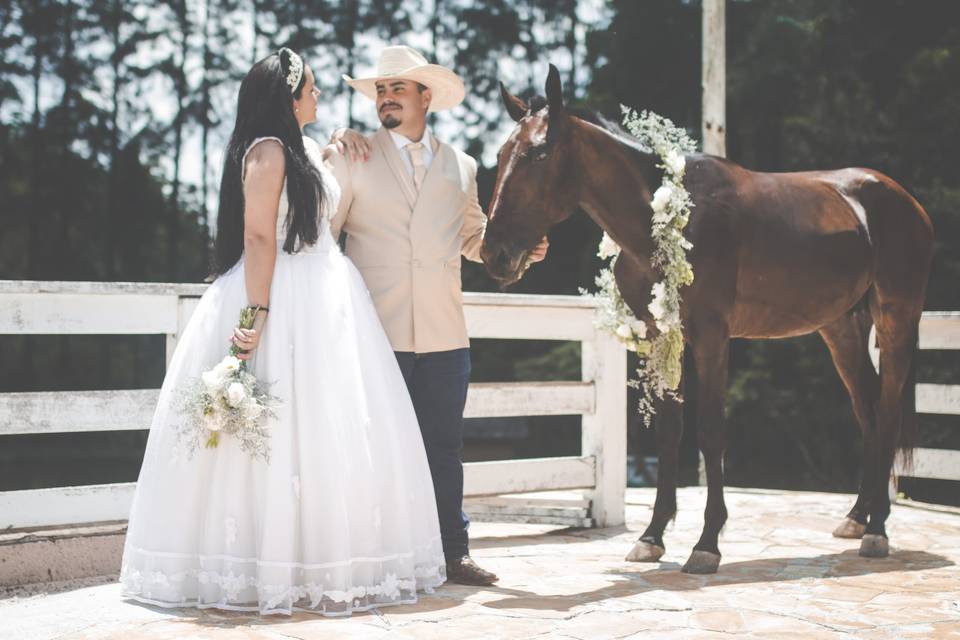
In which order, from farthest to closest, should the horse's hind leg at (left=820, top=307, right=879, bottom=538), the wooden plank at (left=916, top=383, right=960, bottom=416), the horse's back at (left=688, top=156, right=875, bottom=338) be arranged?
the wooden plank at (left=916, top=383, right=960, bottom=416) < the horse's hind leg at (left=820, top=307, right=879, bottom=538) < the horse's back at (left=688, top=156, right=875, bottom=338)

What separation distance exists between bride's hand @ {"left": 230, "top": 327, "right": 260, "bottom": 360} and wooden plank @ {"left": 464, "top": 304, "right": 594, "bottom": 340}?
193cm

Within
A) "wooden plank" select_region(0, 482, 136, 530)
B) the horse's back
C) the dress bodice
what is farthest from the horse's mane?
"wooden plank" select_region(0, 482, 136, 530)

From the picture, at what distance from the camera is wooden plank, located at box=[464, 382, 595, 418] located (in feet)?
17.3

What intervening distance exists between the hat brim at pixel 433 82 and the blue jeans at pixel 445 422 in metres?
1.09

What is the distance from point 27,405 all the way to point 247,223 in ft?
4.42

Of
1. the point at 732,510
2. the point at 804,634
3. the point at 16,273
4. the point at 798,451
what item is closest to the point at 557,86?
the point at 804,634

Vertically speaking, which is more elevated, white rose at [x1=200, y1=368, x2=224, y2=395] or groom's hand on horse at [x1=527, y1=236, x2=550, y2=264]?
groom's hand on horse at [x1=527, y1=236, x2=550, y2=264]

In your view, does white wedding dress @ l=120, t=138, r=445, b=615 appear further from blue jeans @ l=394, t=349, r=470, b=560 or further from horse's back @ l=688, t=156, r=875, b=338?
horse's back @ l=688, t=156, r=875, b=338

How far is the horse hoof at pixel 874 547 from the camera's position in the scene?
471 centimetres

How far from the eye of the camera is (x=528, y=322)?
5.48m

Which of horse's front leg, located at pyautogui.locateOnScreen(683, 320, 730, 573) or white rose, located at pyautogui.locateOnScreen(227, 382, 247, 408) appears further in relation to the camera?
horse's front leg, located at pyautogui.locateOnScreen(683, 320, 730, 573)

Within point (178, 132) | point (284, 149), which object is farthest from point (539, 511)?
point (178, 132)

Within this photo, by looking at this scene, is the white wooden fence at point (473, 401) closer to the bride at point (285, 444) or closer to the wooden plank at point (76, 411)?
the wooden plank at point (76, 411)

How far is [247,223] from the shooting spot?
3.46 metres
